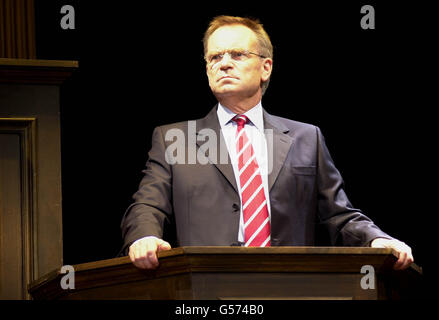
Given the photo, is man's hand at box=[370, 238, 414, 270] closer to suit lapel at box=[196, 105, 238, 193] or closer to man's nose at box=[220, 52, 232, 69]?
suit lapel at box=[196, 105, 238, 193]

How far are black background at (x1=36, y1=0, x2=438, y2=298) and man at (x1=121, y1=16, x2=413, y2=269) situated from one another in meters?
0.66

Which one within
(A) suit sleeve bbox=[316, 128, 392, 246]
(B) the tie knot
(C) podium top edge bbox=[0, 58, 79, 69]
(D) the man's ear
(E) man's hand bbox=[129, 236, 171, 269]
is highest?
(C) podium top edge bbox=[0, 58, 79, 69]

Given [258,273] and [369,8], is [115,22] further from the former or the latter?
[258,273]

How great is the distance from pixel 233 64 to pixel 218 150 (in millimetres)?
352

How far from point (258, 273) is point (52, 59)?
1.78 metres

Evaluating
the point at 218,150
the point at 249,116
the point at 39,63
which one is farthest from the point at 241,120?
the point at 39,63

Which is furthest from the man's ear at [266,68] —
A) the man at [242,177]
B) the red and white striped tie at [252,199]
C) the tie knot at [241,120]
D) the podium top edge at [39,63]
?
the podium top edge at [39,63]

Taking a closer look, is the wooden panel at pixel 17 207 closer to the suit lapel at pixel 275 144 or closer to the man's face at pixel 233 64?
the man's face at pixel 233 64

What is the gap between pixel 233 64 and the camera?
3.50m

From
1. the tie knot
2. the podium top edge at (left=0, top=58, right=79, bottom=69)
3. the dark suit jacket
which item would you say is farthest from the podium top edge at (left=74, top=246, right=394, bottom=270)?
the podium top edge at (left=0, top=58, right=79, bottom=69)

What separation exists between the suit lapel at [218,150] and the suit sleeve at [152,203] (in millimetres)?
150

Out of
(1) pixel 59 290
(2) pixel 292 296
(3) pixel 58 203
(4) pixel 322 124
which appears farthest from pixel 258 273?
(4) pixel 322 124

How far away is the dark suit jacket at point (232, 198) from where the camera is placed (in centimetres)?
323

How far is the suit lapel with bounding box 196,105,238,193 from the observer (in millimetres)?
3297
